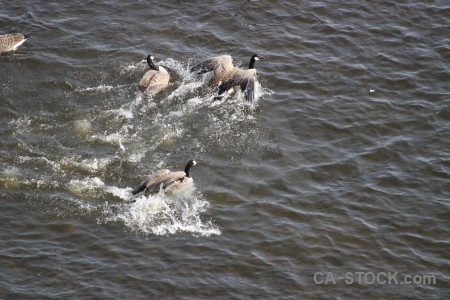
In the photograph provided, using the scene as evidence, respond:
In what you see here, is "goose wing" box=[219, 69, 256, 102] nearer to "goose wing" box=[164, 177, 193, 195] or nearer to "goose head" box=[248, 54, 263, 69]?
"goose head" box=[248, 54, 263, 69]

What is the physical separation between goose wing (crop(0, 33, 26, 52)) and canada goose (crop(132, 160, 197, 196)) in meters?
6.54

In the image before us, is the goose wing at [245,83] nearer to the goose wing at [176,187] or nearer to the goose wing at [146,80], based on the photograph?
the goose wing at [146,80]

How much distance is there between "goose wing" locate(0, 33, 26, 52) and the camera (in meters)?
16.0

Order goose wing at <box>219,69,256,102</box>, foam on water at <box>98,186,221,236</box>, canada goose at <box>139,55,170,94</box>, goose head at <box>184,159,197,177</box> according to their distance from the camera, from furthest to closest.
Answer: goose wing at <box>219,69,256,102</box> → canada goose at <box>139,55,170,94</box> → goose head at <box>184,159,197,177</box> → foam on water at <box>98,186,221,236</box>

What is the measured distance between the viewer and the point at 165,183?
11938 mm

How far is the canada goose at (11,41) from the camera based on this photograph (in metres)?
16.0

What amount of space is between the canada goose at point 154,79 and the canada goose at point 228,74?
0.80m

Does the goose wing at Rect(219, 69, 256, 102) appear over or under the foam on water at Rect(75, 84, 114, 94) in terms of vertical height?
over

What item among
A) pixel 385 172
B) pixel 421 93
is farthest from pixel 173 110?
pixel 421 93

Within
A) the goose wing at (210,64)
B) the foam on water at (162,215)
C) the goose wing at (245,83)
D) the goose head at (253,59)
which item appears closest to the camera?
the foam on water at (162,215)

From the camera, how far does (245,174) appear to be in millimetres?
13070

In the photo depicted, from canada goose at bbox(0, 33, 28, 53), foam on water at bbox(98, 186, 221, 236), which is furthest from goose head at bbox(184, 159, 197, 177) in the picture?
canada goose at bbox(0, 33, 28, 53)

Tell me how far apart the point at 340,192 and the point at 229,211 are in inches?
95.2

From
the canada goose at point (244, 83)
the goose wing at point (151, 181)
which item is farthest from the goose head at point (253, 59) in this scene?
the goose wing at point (151, 181)
